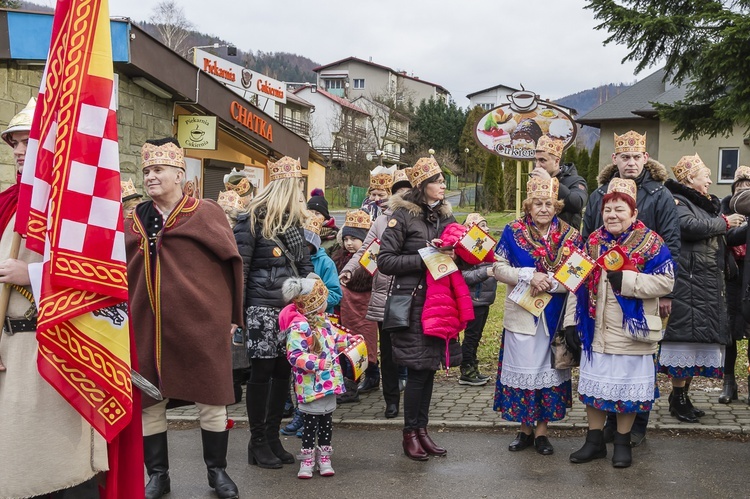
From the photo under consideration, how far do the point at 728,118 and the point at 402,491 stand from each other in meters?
12.6

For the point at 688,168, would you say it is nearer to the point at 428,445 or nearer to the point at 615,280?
the point at 615,280

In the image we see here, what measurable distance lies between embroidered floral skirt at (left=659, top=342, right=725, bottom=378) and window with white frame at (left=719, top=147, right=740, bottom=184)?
3652 cm

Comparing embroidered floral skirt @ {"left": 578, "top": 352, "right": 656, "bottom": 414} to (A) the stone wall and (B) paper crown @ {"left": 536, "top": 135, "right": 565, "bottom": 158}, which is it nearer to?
(B) paper crown @ {"left": 536, "top": 135, "right": 565, "bottom": 158}

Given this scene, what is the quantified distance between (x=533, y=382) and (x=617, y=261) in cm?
110

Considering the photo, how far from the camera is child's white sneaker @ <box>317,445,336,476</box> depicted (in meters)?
5.63

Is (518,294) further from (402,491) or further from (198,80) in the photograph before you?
(198,80)

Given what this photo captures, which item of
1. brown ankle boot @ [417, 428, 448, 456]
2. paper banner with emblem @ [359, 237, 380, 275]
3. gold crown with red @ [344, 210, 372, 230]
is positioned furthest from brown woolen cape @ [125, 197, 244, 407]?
gold crown with red @ [344, 210, 372, 230]

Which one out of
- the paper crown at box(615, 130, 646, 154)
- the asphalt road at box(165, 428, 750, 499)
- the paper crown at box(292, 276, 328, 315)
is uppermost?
the paper crown at box(615, 130, 646, 154)

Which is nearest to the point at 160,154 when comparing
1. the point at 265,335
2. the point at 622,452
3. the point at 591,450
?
the point at 265,335

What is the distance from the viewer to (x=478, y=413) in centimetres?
727

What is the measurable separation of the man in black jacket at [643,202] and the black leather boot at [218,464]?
292 centimetres

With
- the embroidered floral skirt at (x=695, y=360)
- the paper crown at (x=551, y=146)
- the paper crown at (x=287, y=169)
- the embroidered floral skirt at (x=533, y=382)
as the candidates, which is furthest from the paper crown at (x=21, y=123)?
the embroidered floral skirt at (x=695, y=360)

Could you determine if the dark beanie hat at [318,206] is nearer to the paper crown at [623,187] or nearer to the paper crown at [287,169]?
the paper crown at [287,169]

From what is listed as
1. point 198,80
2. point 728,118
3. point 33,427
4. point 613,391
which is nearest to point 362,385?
point 613,391
